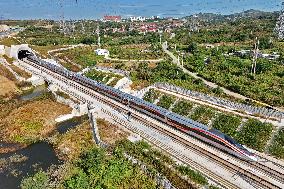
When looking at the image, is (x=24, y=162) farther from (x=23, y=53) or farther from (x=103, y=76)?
(x=23, y=53)

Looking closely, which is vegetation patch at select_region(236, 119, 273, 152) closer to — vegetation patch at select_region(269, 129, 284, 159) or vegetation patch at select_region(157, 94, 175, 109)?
vegetation patch at select_region(269, 129, 284, 159)

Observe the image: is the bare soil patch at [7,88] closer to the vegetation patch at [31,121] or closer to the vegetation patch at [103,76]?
the vegetation patch at [31,121]

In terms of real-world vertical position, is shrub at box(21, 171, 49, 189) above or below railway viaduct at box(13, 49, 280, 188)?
below

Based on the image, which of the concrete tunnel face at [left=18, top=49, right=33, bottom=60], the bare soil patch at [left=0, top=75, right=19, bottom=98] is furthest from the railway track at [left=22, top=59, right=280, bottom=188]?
the concrete tunnel face at [left=18, top=49, right=33, bottom=60]

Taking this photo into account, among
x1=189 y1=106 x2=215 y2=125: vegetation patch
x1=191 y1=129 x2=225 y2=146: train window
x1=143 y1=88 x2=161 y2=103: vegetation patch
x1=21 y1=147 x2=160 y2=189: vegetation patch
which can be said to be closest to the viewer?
x1=21 y1=147 x2=160 y2=189: vegetation patch

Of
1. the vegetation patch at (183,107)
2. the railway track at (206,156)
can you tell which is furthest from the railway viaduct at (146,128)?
the vegetation patch at (183,107)

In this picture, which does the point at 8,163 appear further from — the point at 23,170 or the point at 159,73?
the point at 159,73
